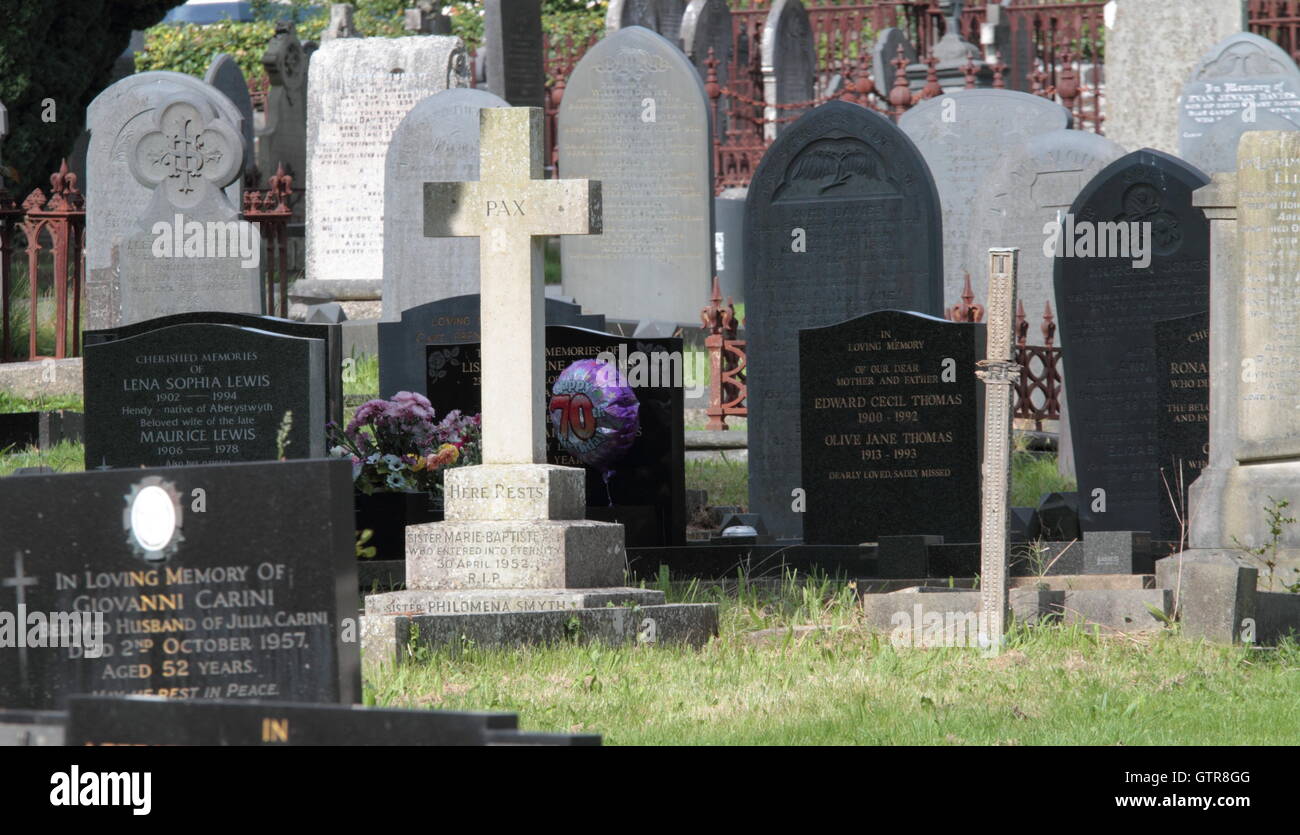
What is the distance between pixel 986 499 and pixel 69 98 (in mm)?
14764

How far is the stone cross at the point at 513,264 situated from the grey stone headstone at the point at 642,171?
723 centimetres

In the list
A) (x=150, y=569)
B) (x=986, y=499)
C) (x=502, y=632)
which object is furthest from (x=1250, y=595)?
(x=150, y=569)

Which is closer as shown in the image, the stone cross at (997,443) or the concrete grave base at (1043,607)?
the stone cross at (997,443)

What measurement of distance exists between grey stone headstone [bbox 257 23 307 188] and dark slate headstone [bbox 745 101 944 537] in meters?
11.5

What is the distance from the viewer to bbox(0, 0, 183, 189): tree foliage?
60.6 ft

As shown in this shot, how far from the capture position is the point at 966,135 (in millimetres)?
15320

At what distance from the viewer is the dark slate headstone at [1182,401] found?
936cm

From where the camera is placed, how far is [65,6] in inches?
752

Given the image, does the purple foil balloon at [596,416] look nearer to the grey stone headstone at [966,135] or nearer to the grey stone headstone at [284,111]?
the grey stone headstone at [966,135]

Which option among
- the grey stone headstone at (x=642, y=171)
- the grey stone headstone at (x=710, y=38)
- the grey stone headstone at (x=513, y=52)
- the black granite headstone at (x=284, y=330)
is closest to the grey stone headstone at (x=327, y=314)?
the grey stone headstone at (x=642, y=171)

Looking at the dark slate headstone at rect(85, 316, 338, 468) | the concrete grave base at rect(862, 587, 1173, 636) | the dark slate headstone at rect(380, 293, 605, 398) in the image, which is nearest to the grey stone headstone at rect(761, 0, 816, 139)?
the dark slate headstone at rect(380, 293, 605, 398)

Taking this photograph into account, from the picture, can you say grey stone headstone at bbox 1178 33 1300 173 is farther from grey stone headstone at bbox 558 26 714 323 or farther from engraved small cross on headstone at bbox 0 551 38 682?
engraved small cross on headstone at bbox 0 551 38 682

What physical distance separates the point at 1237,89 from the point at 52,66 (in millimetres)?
11462

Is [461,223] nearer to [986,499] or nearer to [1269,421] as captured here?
[986,499]
